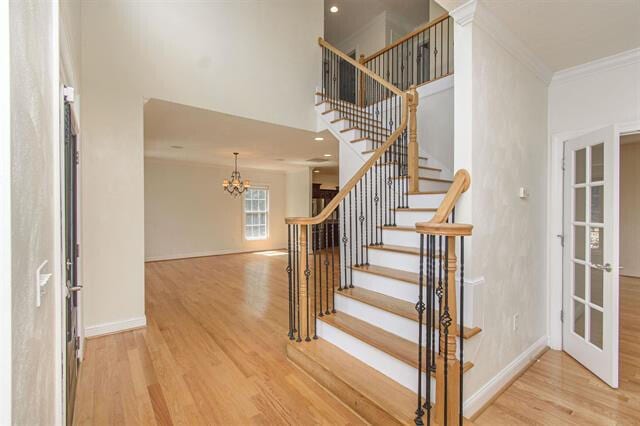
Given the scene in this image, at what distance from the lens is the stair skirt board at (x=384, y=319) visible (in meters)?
2.10

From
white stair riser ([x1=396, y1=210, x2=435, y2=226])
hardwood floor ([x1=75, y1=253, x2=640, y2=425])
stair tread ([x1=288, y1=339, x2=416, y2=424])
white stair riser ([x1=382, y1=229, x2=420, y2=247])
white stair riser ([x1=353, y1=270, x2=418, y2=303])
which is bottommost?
hardwood floor ([x1=75, y1=253, x2=640, y2=425])

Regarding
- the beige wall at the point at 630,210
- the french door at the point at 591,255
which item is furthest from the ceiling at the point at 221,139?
the beige wall at the point at 630,210

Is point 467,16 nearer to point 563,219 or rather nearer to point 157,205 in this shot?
point 563,219

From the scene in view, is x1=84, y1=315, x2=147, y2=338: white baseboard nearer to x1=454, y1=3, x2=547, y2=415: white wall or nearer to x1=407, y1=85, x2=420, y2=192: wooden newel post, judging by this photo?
x1=454, y1=3, x2=547, y2=415: white wall

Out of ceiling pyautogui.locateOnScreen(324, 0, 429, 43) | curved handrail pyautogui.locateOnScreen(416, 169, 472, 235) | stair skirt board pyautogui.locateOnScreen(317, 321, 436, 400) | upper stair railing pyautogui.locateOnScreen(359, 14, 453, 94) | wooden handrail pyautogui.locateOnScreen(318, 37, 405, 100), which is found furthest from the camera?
ceiling pyautogui.locateOnScreen(324, 0, 429, 43)

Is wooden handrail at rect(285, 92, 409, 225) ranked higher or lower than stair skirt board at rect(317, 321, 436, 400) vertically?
higher

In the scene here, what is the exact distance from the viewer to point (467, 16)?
1.94m

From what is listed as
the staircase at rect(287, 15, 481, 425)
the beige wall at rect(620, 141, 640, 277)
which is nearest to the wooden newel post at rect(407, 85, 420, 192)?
the staircase at rect(287, 15, 481, 425)

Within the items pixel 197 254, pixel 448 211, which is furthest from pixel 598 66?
pixel 197 254

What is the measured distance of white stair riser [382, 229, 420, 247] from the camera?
2.86 m

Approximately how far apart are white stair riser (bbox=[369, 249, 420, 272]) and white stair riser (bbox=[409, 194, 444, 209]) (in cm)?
73

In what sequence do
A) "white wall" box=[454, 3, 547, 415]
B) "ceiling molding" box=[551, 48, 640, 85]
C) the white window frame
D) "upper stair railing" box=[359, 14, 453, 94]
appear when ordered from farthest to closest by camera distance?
the white window frame, "upper stair railing" box=[359, 14, 453, 94], "ceiling molding" box=[551, 48, 640, 85], "white wall" box=[454, 3, 547, 415]

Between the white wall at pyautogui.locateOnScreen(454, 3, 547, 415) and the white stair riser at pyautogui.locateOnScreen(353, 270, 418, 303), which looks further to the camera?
the white stair riser at pyautogui.locateOnScreen(353, 270, 418, 303)

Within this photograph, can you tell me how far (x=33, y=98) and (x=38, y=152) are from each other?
6.7 inches
